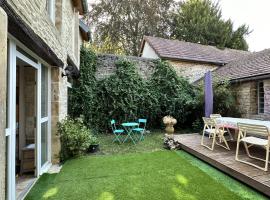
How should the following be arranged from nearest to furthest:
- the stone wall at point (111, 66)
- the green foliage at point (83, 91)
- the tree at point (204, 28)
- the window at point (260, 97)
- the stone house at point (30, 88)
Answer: the stone house at point (30, 88)
the window at point (260, 97)
the green foliage at point (83, 91)
the stone wall at point (111, 66)
the tree at point (204, 28)

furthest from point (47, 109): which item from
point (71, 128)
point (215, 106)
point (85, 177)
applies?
point (215, 106)

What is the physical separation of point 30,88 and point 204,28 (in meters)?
19.9

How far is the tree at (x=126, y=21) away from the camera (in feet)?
57.8

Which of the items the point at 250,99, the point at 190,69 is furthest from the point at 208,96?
the point at 190,69

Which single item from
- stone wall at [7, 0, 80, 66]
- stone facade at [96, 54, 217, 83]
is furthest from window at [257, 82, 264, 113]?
stone wall at [7, 0, 80, 66]

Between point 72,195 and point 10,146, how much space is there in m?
1.38

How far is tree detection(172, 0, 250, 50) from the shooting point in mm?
20297

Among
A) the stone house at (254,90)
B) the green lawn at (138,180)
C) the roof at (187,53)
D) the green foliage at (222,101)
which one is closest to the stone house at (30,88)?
the green lawn at (138,180)

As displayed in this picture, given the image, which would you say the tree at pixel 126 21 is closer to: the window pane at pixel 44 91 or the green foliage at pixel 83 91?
the green foliage at pixel 83 91

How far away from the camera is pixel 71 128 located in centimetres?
517

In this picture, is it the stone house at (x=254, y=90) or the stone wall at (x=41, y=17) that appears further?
the stone house at (x=254, y=90)

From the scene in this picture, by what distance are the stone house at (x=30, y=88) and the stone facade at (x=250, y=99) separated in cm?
760

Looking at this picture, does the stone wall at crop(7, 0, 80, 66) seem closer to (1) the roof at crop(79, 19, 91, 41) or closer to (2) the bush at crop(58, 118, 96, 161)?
(2) the bush at crop(58, 118, 96, 161)

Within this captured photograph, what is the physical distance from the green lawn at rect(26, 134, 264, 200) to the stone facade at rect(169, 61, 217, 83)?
725 cm
